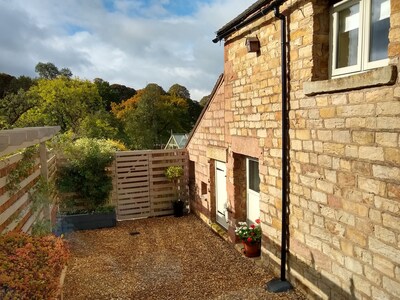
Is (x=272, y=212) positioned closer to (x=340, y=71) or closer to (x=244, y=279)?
(x=244, y=279)

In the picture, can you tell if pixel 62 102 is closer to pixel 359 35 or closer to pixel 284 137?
pixel 284 137

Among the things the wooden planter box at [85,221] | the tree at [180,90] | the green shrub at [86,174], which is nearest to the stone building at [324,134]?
the green shrub at [86,174]

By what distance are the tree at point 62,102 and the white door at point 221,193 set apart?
48.1 ft

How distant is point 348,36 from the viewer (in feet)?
13.0

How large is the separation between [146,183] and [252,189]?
4325 millimetres

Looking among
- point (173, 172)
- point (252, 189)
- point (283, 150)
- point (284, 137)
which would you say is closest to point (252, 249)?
point (252, 189)

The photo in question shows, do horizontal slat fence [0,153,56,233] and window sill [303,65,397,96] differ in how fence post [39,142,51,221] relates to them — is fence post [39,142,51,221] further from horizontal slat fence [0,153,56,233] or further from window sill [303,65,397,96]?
window sill [303,65,397,96]

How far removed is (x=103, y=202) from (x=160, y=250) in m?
2.99

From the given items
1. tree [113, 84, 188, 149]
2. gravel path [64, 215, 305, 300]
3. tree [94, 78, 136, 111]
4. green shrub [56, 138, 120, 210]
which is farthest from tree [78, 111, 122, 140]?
gravel path [64, 215, 305, 300]

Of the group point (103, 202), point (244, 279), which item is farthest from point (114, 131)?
point (244, 279)

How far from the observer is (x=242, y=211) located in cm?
691

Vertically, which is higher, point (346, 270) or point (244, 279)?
point (346, 270)

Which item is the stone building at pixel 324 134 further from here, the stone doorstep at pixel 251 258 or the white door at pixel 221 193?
the white door at pixel 221 193

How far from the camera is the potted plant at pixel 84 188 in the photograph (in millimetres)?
8812
